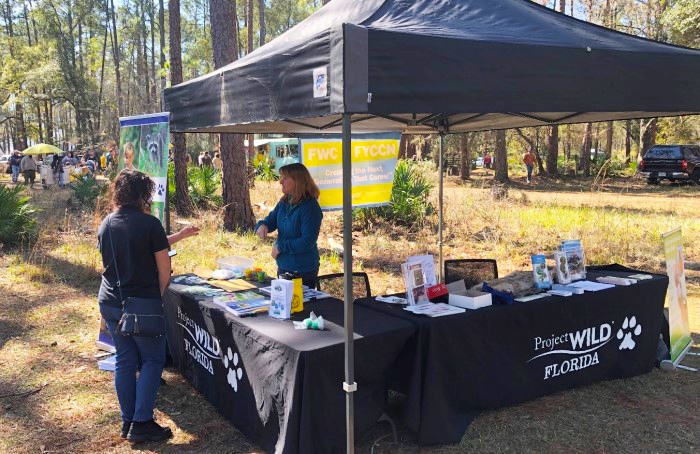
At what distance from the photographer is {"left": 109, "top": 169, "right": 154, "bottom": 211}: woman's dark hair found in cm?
312

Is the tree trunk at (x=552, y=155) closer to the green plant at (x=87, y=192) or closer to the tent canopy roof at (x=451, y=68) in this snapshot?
the green plant at (x=87, y=192)

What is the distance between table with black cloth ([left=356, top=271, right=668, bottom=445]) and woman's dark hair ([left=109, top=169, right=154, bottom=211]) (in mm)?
1488

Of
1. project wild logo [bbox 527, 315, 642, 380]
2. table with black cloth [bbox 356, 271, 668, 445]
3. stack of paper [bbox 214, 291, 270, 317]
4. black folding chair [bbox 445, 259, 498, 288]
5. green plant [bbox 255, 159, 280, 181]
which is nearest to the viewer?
table with black cloth [bbox 356, 271, 668, 445]

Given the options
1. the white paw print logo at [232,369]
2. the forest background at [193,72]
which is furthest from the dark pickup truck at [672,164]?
the white paw print logo at [232,369]

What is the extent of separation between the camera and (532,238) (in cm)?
952

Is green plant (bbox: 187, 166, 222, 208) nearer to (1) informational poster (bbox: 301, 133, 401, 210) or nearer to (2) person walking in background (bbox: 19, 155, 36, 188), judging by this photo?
(1) informational poster (bbox: 301, 133, 401, 210)

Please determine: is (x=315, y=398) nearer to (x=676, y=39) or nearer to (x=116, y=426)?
(x=116, y=426)

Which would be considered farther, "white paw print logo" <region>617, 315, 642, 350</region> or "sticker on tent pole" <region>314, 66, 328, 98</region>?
"white paw print logo" <region>617, 315, 642, 350</region>

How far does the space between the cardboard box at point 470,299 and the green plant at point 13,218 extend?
27.5 feet

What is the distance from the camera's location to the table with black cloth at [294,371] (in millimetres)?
2715

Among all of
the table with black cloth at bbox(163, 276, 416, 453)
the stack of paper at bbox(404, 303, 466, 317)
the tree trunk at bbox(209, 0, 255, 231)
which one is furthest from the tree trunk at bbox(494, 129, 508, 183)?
the table with black cloth at bbox(163, 276, 416, 453)

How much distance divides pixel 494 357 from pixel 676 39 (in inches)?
906

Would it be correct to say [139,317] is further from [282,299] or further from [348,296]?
[348,296]

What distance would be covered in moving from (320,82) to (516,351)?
6.81 ft
